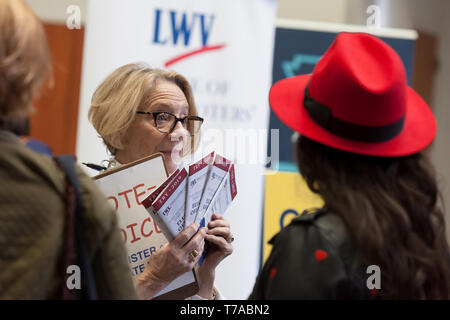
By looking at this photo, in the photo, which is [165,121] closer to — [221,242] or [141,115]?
[141,115]

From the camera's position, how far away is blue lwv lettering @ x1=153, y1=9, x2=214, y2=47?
10.4ft

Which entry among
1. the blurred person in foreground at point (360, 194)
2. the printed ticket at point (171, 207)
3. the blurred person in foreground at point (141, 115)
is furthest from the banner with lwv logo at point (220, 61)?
the blurred person in foreground at point (360, 194)

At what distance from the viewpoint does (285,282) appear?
121 centimetres

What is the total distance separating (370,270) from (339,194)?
181mm

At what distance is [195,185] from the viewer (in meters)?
1.71

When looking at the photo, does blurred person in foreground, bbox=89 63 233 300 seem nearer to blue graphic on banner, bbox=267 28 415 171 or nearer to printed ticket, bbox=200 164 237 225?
printed ticket, bbox=200 164 237 225

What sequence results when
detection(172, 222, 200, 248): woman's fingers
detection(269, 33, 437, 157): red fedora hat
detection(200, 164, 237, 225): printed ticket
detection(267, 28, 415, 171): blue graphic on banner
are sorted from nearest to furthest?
detection(269, 33, 437, 157): red fedora hat
detection(172, 222, 200, 248): woman's fingers
detection(200, 164, 237, 225): printed ticket
detection(267, 28, 415, 171): blue graphic on banner

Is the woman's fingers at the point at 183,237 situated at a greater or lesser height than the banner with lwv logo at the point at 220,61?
lesser

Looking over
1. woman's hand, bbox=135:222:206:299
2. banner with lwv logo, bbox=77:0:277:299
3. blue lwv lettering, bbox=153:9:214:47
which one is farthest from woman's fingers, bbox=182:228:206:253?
blue lwv lettering, bbox=153:9:214:47

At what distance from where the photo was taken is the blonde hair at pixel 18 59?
3.23 feet

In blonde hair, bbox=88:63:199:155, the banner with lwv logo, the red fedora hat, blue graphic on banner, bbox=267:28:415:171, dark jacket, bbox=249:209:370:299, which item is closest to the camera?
dark jacket, bbox=249:209:370:299

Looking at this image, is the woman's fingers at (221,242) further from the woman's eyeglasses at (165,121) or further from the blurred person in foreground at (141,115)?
the woman's eyeglasses at (165,121)

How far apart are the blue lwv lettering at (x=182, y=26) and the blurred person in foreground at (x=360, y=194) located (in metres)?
1.87
